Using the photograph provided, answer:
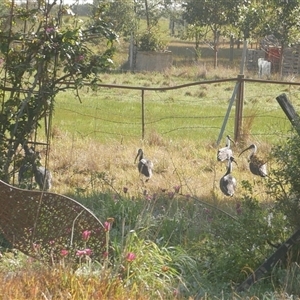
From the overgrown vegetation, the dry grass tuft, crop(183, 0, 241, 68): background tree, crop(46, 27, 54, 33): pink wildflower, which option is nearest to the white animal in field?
crop(183, 0, 241, 68): background tree

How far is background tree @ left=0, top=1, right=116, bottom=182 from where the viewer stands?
22.8 feet

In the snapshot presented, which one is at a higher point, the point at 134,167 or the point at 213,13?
the point at 213,13

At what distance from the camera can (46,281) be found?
4703mm

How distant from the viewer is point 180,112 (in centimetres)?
2020

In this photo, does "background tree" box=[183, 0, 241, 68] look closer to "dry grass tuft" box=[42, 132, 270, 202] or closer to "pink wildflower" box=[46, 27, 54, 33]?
"dry grass tuft" box=[42, 132, 270, 202]

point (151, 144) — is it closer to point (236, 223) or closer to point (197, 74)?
point (236, 223)

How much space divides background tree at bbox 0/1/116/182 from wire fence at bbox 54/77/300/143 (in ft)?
15.2

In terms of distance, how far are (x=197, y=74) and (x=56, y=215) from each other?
92.6 feet

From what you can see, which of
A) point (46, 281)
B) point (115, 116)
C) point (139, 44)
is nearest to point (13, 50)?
point (46, 281)

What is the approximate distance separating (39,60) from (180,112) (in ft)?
43.8

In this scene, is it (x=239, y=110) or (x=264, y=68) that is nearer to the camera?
(x=239, y=110)

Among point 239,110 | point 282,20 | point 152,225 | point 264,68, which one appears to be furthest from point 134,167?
point 282,20

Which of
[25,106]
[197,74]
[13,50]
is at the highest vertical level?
[13,50]

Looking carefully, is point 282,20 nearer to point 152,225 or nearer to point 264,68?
point 264,68
